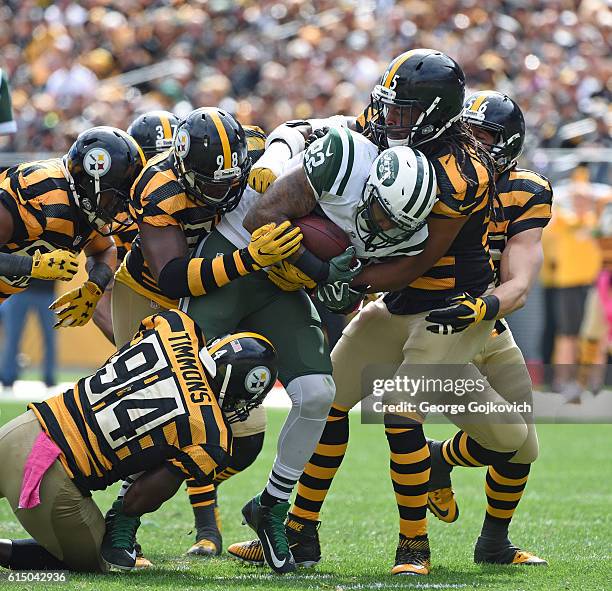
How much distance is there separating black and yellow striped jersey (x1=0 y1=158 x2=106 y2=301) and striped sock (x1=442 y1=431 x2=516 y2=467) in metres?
1.83

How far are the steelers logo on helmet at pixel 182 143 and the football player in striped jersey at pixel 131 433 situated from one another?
72 cm

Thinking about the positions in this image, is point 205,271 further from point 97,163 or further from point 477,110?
point 477,110

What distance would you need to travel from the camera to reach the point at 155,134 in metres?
5.60

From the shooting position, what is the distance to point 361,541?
5.41 meters

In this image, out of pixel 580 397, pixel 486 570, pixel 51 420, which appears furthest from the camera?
pixel 580 397

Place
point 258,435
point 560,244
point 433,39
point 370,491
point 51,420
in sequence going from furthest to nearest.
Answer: point 433,39 < point 560,244 < point 370,491 < point 258,435 < point 51,420

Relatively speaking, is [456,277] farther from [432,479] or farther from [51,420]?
[51,420]

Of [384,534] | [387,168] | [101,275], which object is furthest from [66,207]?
[384,534]

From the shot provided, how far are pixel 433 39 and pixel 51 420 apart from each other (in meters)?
10.3

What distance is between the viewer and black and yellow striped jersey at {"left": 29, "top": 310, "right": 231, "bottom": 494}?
4.14 metres

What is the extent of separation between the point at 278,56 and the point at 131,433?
10947 millimetres

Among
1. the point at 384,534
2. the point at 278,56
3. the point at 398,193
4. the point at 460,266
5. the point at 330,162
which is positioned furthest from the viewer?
the point at 278,56

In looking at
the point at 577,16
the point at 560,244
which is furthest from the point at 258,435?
the point at 577,16

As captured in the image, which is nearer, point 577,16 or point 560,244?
point 560,244
